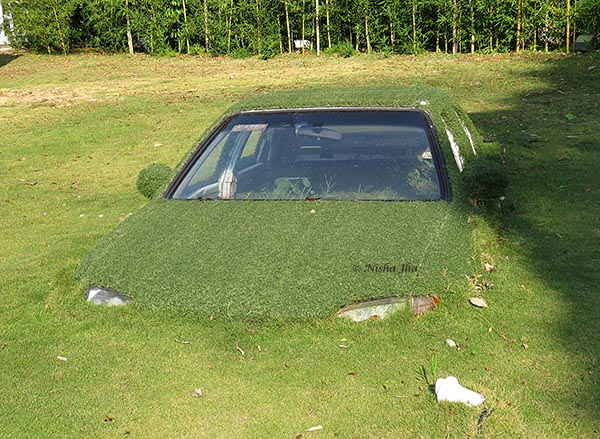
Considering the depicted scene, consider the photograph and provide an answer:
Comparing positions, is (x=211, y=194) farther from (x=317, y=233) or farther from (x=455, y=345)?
(x=455, y=345)

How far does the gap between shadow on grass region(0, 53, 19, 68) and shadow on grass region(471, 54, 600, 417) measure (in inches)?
575

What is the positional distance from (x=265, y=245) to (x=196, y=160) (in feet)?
4.31

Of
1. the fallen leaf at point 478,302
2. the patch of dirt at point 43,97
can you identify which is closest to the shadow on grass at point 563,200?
the fallen leaf at point 478,302

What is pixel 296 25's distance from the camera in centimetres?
2019

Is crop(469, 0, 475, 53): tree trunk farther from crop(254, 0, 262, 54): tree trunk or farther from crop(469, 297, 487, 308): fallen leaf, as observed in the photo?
crop(469, 297, 487, 308): fallen leaf

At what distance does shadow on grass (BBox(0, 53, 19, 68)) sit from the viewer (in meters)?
21.7

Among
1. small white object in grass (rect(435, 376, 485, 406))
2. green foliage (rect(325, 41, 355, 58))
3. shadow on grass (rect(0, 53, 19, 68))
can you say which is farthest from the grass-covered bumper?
shadow on grass (rect(0, 53, 19, 68))

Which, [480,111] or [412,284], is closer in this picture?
[412,284]

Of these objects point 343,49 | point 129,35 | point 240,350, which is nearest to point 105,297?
point 240,350

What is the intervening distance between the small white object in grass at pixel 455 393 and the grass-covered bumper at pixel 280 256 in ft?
2.38

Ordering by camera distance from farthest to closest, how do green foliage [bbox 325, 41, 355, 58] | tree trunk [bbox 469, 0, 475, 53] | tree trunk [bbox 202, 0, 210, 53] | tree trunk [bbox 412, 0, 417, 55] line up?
1. tree trunk [bbox 202, 0, 210, 53]
2. green foliage [bbox 325, 41, 355, 58]
3. tree trunk [bbox 412, 0, 417, 55]
4. tree trunk [bbox 469, 0, 475, 53]

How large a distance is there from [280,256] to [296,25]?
54.6 ft

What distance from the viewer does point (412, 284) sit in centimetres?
411

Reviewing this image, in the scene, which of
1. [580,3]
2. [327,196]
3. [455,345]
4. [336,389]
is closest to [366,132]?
[327,196]
